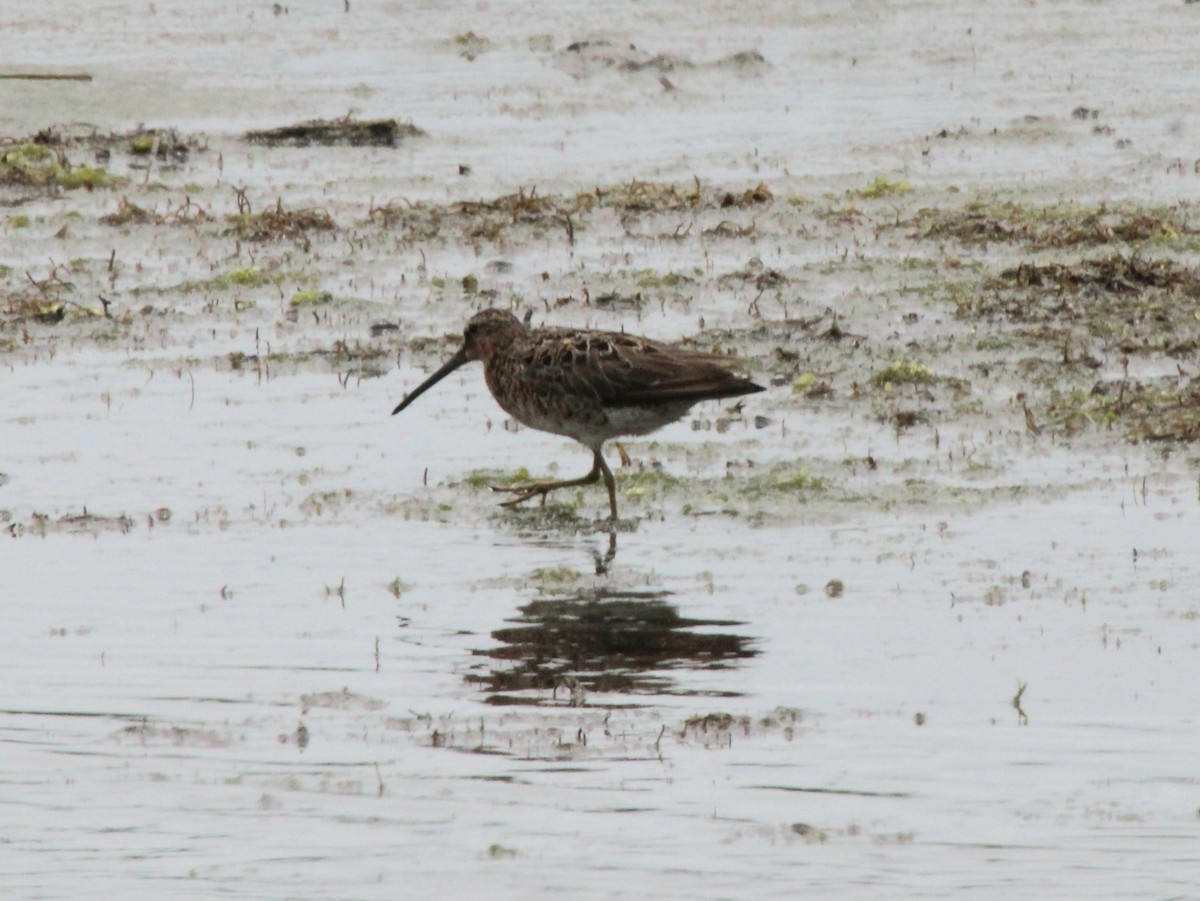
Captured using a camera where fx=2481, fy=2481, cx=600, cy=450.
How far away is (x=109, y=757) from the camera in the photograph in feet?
23.3


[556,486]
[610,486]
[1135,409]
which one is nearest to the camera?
[610,486]

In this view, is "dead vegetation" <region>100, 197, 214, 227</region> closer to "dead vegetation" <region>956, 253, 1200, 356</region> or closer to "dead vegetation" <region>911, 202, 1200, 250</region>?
"dead vegetation" <region>911, 202, 1200, 250</region>

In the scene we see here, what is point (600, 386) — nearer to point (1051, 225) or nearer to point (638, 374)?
point (638, 374)

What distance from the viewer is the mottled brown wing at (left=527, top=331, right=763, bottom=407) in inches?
405

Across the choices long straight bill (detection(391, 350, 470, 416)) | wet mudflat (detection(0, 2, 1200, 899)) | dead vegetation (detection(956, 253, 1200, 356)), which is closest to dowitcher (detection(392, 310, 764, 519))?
wet mudflat (detection(0, 2, 1200, 899))

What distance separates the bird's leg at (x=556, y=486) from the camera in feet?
33.5

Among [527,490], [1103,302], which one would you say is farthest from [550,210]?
[527,490]

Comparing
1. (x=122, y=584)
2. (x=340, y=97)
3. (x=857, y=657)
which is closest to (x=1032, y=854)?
(x=857, y=657)

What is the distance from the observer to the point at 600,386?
34.0 feet

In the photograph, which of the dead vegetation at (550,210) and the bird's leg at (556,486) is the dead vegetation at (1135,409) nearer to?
the bird's leg at (556,486)

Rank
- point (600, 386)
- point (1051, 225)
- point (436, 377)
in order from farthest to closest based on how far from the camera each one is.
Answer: point (1051, 225), point (436, 377), point (600, 386)

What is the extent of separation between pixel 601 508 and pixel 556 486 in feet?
0.75

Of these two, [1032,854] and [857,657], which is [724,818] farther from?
[857,657]

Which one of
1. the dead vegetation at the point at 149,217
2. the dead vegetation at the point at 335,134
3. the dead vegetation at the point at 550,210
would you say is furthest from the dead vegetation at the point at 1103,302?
the dead vegetation at the point at 335,134
